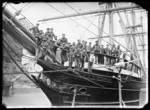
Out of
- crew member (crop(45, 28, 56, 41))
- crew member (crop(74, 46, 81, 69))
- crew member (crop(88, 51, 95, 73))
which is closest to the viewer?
crew member (crop(45, 28, 56, 41))

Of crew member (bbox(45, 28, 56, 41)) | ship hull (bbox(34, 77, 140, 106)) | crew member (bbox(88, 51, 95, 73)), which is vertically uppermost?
crew member (bbox(45, 28, 56, 41))

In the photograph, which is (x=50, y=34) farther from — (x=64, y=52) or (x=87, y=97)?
(x=87, y=97)

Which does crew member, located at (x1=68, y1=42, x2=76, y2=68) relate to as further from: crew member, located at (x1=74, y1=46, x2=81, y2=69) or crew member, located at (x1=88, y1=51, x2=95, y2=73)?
Answer: crew member, located at (x1=88, y1=51, x2=95, y2=73)

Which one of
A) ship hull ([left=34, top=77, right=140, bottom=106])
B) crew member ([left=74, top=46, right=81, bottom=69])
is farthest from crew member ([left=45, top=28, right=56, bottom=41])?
ship hull ([left=34, top=77, right=140, bottom=106])

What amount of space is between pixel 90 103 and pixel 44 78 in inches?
75.5

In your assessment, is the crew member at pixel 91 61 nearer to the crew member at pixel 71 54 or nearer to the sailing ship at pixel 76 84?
the sailing ship at pixel 76 84

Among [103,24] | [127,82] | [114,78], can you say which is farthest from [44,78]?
[103,24]

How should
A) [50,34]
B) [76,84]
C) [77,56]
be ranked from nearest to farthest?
1. [50,34]
2. [77,56]
3. [76,84]

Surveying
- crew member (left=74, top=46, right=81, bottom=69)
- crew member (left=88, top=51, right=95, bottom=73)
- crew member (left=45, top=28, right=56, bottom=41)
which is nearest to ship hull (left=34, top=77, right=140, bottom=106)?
crew member (left=88, top=51, right=95, bottom=73)

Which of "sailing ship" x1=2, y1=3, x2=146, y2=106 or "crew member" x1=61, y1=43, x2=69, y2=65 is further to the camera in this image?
"crew member" x1=61, y1=43, x2=69, y2=65

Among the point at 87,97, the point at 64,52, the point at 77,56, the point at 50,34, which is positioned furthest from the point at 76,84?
the point at 50,34

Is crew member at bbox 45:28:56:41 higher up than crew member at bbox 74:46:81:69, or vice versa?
crew member at bbox 45:28:56:41

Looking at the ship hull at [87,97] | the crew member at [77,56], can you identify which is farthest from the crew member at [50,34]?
the ship hull at [87,97]

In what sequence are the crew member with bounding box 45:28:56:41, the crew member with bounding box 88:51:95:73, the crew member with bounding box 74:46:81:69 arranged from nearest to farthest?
the crew member with bounding box 45:28:56:41 < the crew member with bounding box 74:46:81:69 < the crew member with bounding box 88:51:95:73
